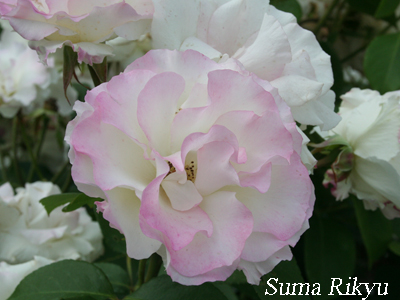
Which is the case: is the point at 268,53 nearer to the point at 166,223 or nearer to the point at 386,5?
the point at 166,223

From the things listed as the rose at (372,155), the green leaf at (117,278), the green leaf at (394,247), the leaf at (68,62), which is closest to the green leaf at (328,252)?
the green leaf at (394,247)

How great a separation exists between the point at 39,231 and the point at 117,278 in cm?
17

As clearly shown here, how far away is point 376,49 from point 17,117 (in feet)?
2.54

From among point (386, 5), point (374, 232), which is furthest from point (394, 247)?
point (386, 5)

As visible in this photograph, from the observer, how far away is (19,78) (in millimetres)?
859

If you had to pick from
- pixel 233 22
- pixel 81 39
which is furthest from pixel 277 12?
pixel 81 39

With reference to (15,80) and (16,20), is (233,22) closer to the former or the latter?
(16,20)

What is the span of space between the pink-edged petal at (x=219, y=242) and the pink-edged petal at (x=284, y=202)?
0.07ft

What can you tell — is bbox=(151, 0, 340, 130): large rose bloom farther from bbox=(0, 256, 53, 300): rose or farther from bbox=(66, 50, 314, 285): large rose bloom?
bbox=(0, 256, 53, 300): rose

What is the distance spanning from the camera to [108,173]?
0.29 meters

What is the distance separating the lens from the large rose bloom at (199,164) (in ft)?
0.94

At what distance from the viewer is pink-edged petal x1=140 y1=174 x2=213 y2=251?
0.28 m

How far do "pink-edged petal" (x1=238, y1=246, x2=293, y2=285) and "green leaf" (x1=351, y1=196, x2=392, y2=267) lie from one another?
14.3 inches

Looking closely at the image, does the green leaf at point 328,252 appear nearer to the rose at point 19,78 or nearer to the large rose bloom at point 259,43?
the large rose bloom at point 259,43
